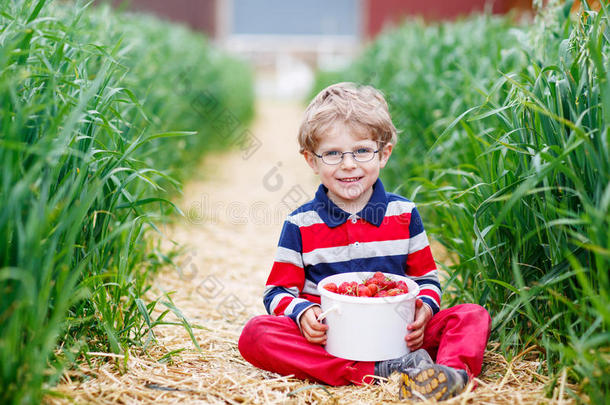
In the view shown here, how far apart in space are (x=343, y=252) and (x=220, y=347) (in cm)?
60

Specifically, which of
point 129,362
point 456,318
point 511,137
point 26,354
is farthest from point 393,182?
point 26,354

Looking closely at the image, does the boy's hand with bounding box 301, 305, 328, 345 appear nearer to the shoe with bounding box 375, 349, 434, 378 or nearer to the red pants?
the red pants

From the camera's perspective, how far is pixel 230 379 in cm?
171

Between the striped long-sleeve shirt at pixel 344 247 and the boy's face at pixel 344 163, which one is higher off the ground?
the boy's face at pixel 344 163

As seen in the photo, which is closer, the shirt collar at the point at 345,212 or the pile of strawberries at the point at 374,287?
the pile of strawberries at the point at 374,287

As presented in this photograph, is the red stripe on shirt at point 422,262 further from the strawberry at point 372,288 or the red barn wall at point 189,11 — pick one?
the red barn wall at point 189,11

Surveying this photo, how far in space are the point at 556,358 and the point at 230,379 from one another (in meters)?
0.94

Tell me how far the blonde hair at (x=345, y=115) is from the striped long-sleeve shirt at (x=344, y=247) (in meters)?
0.19

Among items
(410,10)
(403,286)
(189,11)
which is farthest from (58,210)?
(189,11)

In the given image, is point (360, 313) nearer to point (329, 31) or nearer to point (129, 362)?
point (129, 362)

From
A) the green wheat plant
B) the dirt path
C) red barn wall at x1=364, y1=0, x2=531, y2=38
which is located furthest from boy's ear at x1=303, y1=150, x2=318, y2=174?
red barn wall at x1=364, y1=0, x2=531, y2=38

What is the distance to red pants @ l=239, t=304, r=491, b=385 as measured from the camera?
171 cm

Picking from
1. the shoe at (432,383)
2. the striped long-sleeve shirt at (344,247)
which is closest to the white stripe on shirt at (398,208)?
the striped long-sleeve shirt at (344,247)

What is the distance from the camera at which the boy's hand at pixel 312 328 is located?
5.68 ft
